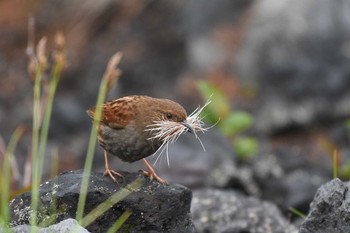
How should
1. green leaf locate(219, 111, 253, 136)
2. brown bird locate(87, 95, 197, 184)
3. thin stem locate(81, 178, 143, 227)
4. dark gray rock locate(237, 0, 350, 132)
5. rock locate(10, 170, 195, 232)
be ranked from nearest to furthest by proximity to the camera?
1. thin stem locate(81, 178, 143, 227)
2. rock locate(10, 170, 195, 232)
3. brown bird locate(87, 95, 197, 184)
4. green leaf locate(219, 111, 253, 136)
5. dark gray rock locate(237, 0, 350, 132)

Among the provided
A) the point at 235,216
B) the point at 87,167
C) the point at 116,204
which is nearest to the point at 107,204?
the point at 116,204

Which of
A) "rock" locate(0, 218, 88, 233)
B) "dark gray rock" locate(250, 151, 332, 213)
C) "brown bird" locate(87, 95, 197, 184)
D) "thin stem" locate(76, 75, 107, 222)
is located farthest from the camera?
"dark gray rock" locate(250, 151, 332, 213)

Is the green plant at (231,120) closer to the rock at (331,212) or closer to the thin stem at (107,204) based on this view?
the thin stem at (107,204)

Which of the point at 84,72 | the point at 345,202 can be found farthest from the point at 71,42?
the point at 345,202

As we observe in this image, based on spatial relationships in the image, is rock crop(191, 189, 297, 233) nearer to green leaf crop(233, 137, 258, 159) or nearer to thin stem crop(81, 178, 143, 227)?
thin stem crop(81, 178, 143, 227)

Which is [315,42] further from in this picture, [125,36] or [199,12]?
[125,36]

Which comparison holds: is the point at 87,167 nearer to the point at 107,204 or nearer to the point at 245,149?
the point at 107,204

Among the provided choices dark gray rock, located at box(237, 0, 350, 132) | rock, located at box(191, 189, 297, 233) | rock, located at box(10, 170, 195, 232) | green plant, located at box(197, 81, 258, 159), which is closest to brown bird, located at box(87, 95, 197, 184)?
rock, located at box(10, 170, 195, 232)

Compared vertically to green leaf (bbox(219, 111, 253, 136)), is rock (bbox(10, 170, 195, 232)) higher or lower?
higher
